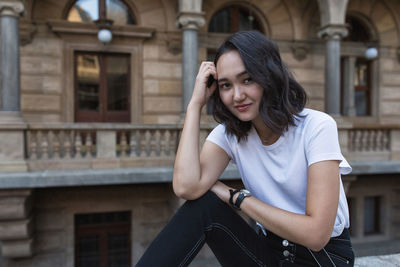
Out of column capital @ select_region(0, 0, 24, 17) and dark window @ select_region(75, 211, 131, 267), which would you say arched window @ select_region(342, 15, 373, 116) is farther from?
column capital @ select_region(0, 0, 24, 17)

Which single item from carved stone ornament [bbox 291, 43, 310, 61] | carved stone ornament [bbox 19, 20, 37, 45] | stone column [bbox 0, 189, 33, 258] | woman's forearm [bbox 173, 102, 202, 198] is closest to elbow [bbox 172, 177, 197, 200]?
woman's forearm [bbox 173, 102, 202, 198]

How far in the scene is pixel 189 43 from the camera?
7.50 m

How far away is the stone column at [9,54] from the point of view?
20.7 feet

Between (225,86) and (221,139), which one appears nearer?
(225,86)

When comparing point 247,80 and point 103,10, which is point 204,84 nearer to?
point 247,80

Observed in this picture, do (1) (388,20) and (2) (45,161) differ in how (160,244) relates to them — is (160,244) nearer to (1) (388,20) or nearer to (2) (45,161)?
(2) (45,161)

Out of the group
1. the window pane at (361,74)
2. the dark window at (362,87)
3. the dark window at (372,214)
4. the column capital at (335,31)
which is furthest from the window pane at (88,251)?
the window pane at (361,74)

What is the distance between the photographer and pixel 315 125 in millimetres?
1705

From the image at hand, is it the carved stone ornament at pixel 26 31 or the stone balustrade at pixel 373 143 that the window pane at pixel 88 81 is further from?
the stone balustrade at pixel 373 143

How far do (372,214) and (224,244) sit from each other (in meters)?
10.00

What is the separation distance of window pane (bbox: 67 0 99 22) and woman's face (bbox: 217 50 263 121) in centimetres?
775

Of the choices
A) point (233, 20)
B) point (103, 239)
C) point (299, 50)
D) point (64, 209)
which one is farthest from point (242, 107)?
point (299, 50)

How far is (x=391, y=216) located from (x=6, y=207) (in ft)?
33.6

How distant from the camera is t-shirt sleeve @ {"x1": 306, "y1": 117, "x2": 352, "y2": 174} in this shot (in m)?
1.63
